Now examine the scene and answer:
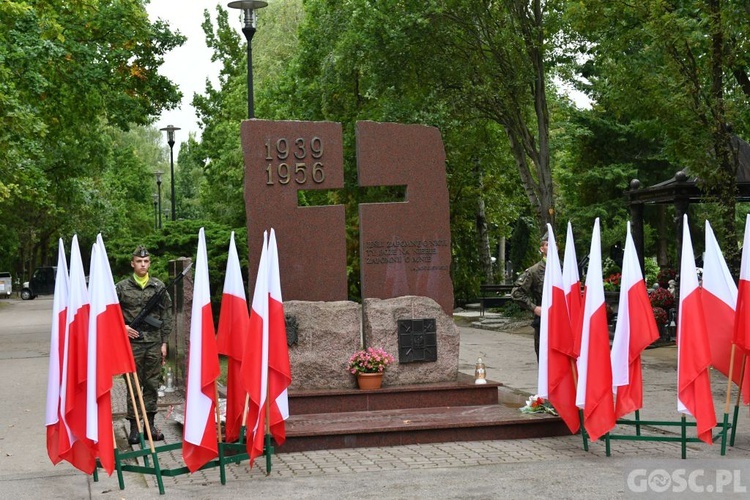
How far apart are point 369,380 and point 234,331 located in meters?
3.19

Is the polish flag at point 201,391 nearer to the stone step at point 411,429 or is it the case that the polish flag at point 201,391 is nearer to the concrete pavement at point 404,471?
the concrete pavement at point 404,471

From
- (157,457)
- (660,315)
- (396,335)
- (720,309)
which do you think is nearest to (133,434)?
(157,457)

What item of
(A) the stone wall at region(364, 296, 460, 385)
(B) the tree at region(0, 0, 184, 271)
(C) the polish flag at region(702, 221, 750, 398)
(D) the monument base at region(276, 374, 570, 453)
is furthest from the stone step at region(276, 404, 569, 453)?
(B) the tree at region(0, 0, 184, 271)

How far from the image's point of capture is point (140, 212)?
81062 millimetres

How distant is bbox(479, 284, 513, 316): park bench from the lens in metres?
32.4

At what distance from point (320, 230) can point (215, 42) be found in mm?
49754

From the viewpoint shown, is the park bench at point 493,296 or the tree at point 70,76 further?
the park bench at point 493,296

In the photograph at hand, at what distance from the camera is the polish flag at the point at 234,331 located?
31.7ft

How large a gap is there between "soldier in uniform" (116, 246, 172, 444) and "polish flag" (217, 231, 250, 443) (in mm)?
1370

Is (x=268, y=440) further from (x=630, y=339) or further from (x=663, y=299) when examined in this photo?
(x=663, y=299)

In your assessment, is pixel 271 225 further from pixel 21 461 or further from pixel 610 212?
pixel 610 212

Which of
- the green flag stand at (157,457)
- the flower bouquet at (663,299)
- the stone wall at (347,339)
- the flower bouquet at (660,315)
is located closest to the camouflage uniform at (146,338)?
the green flag stand at (157,457)

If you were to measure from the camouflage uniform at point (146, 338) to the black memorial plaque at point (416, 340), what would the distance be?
308cm

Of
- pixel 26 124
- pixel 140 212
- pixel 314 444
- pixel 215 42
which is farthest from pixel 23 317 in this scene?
pixel 140 212
